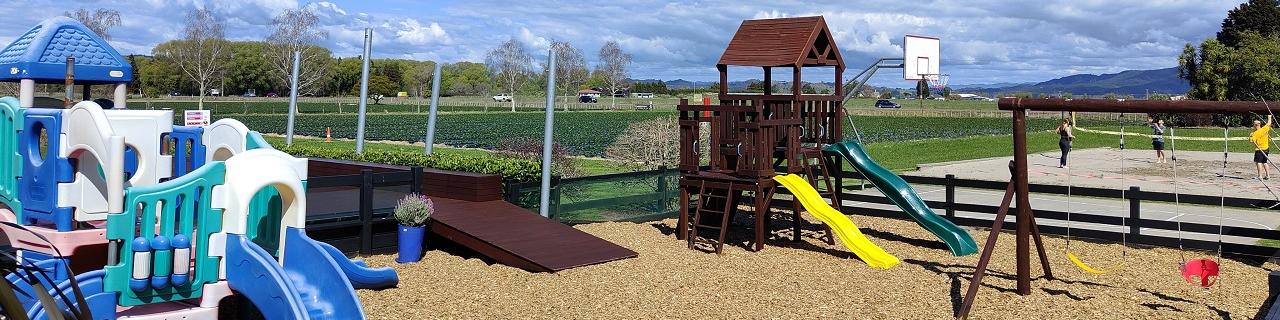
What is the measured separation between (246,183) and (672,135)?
14.1m

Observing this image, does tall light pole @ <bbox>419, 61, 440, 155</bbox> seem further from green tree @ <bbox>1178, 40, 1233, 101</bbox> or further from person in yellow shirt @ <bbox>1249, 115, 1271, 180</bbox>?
green tree @ <bbox>1178, 40, 1233, 101</bbox>

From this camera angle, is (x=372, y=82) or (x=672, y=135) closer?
(x=672, y=135)

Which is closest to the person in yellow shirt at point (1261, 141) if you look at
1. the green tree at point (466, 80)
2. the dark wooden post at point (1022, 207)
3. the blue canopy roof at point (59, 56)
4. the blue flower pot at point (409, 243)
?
the dark wooden post at point (1022, 207)

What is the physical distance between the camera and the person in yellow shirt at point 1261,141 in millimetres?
8562

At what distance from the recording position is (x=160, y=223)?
6.47 metres

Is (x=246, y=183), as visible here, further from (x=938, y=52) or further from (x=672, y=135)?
(x=938, y=52)

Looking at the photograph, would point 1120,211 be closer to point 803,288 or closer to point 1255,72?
point 803,288

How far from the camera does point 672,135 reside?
66.2 feet

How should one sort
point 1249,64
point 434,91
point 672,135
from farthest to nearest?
point 1249,64
point 672,135
point 434,91

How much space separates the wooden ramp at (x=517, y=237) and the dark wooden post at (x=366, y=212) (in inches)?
26.7

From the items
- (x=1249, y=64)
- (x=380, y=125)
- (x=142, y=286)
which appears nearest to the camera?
(x=142, y=286)

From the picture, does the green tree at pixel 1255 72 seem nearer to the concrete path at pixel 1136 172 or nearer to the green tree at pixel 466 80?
the concrete path at pixel 1136 172

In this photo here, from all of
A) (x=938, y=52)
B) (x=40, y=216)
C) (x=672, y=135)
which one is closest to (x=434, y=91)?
(x=672, y=135)

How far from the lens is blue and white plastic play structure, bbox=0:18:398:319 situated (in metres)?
6.31
